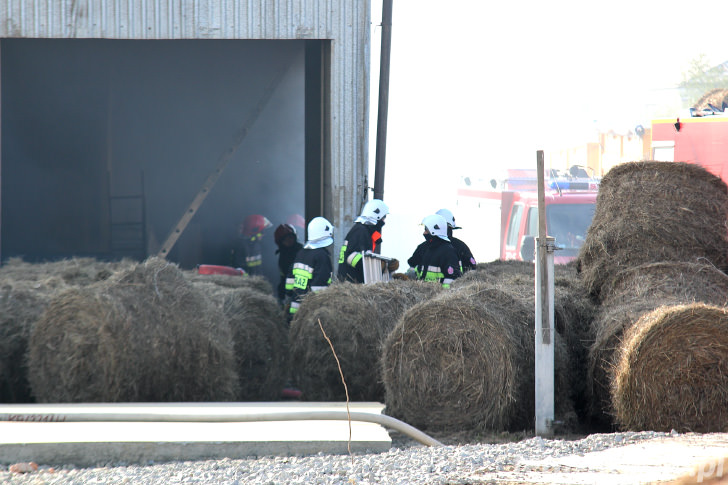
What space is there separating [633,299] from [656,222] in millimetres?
1066

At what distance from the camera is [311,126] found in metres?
12.2

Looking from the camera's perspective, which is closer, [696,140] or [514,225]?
[696,140]

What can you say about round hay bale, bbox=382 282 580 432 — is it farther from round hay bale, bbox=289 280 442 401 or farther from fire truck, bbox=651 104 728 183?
fire truck, bbox=651 104 728 183

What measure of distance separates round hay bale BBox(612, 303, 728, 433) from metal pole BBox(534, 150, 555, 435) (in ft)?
1.78

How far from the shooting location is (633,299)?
261 inches

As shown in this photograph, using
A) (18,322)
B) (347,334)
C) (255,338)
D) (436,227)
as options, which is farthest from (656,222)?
(18,322)

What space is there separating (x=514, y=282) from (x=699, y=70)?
44.8 m

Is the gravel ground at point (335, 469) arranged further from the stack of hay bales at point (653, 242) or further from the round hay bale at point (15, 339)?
the round hay bale at point (15, 339)

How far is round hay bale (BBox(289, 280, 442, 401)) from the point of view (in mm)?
7742

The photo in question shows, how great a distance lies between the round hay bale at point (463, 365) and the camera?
6312 millimetres

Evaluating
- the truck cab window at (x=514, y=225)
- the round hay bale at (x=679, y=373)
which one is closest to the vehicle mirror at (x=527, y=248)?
the truck cab window at (x=514, y=225)

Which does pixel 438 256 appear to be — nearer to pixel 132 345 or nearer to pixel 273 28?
pixel 273 28

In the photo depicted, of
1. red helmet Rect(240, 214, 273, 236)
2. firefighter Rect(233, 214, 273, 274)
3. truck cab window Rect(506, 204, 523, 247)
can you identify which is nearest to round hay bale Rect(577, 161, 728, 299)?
truck cab window Rect(506, 204, 523, 247)

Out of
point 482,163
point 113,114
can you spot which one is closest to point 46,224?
point 113,114
